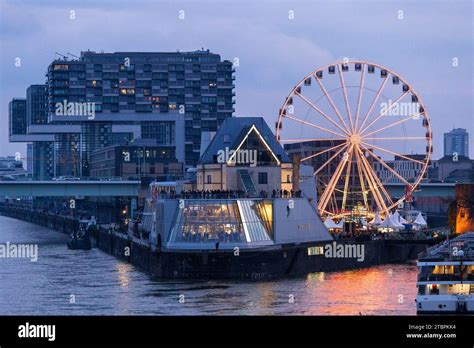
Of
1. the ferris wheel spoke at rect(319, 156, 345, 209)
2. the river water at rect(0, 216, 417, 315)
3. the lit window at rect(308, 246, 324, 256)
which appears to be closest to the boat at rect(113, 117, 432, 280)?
the lit window at rect(308, 246, 324, 256)

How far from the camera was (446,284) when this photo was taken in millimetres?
45438

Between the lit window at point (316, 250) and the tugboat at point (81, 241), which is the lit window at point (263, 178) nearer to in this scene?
the lit window at point (316, 250)

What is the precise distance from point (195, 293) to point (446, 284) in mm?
12100

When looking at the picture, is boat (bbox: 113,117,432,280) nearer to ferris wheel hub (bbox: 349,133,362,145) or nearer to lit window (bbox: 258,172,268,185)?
lit window (bbox: 258,172,268,185)

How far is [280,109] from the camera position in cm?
8131

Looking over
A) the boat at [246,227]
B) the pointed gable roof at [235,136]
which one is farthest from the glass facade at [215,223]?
the pointed gable roof at [235,136]

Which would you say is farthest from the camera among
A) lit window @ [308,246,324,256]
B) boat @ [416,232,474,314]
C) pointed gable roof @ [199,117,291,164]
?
pointed gable roof @ [199,117,291,164]

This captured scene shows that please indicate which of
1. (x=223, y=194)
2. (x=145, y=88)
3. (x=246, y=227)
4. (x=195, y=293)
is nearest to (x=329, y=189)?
(x=223, y=194)

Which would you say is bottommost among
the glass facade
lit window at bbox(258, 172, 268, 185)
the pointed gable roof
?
the glass facade

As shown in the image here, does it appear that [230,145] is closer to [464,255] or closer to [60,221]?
[464,255]

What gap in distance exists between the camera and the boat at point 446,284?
146ft

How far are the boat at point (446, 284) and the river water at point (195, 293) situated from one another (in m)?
0.84

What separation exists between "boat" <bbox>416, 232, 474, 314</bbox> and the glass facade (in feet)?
55.5

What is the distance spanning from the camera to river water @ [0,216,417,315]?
1831 inches
